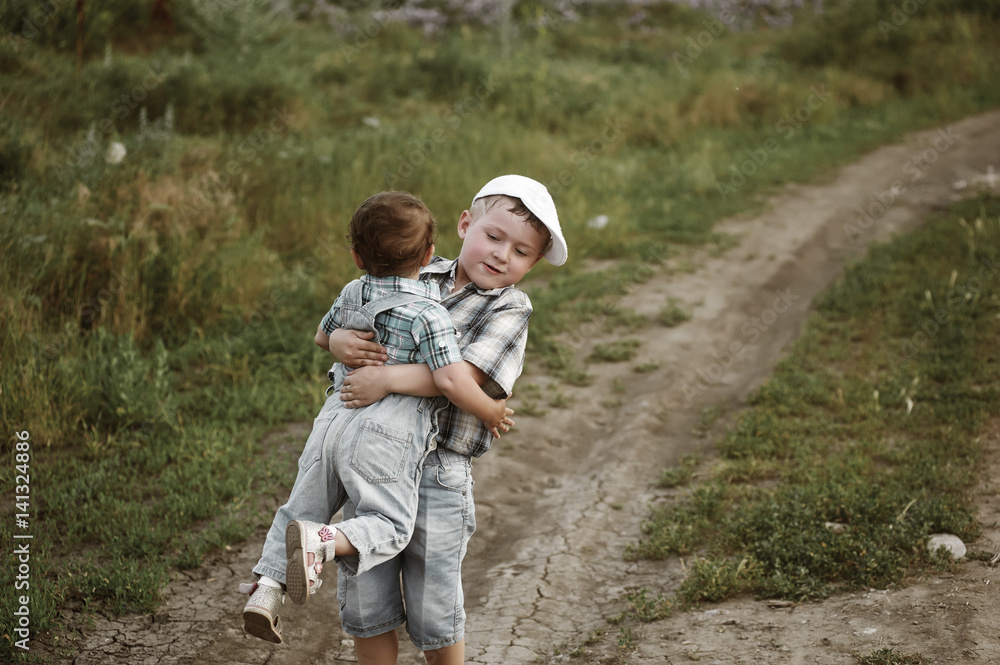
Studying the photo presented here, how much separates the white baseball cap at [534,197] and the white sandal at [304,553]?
1.03 metres

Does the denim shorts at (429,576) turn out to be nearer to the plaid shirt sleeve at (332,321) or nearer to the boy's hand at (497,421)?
the boy's hand at (497,421)

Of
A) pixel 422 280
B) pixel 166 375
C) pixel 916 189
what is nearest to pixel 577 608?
pixel 422 280

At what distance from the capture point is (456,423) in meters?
2.48

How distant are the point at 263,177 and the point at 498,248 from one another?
5446 mm

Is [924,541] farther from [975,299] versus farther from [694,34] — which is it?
[694,34]

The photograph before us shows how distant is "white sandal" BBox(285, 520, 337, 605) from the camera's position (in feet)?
7.19

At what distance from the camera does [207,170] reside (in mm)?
6941

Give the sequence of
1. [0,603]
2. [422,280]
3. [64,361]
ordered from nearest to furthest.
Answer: [422,280] < [0,603] < [64,361]

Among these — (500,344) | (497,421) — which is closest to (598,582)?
(497,421)

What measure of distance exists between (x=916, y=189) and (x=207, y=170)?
8475mm

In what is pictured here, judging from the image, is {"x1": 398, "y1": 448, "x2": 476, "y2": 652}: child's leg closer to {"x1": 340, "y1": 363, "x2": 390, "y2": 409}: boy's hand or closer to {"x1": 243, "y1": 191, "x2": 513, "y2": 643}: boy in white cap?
{"x1": 243, "y1": 191, "x2": 513, "y2": 643}: boy in white cap

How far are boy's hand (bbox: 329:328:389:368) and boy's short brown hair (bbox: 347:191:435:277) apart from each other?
0.20 metres

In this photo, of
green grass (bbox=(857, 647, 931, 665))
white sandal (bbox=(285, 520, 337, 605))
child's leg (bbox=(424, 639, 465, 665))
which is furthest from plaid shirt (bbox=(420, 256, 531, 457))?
green grass (bbox=(857, 647, 931, 665))

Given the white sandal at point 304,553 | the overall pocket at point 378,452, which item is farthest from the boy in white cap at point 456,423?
the white sandal at point 304,553
